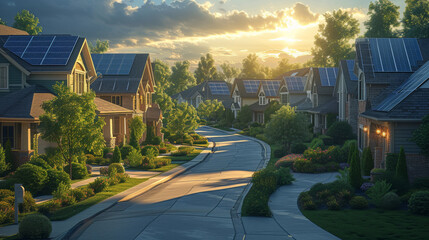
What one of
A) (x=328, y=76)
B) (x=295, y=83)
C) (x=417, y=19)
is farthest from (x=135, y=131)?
(x=417, y=19)

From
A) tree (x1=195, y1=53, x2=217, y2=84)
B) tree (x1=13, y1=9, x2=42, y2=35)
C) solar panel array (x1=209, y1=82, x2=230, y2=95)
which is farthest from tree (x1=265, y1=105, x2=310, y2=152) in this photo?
tree (x1=195, y1=53, x2=217, y2=84)

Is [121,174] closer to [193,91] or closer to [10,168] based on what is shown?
[10,168]

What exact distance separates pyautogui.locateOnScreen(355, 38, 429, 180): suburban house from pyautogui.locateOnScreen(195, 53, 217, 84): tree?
13132cm

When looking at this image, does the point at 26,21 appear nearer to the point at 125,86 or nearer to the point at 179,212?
the point at 125,86

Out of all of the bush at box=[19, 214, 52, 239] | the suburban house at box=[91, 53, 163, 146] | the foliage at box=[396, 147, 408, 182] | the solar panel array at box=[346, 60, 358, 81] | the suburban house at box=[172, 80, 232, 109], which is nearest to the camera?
the bush at box=[19, 214, 52, 239]

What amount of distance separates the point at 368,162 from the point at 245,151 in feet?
67.5

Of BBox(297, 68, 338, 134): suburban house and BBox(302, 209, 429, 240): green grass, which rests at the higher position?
BBox(297, 68, 338, 134): suburban house

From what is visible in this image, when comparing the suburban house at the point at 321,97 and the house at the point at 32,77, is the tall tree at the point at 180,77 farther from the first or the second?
the house at the point at 32,77

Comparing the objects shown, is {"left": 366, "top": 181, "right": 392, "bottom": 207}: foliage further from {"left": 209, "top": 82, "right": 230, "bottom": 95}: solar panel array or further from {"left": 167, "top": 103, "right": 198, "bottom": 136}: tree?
{"left": 209, "top": 82, "right": 230, "bottom": 95}: solar panel array

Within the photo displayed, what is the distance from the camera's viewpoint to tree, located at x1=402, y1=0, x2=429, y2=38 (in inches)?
1955

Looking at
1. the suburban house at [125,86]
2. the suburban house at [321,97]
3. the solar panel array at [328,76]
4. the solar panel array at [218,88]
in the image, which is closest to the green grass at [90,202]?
the suburban house at [125,86]

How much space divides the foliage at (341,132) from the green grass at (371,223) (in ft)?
78.5

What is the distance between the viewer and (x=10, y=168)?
990 inches

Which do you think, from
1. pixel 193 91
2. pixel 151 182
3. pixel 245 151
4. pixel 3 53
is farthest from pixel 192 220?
pixel 193 91
